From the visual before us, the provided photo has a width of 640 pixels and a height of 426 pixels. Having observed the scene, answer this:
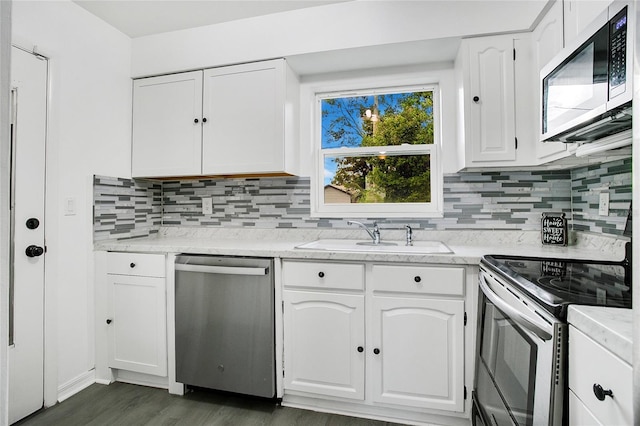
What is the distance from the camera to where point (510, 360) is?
3.84 feet

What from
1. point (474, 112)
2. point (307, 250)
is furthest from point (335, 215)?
point (474, 112)

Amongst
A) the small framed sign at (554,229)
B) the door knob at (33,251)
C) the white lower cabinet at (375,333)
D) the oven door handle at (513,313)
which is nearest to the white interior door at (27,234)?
the door knob at (33,251)

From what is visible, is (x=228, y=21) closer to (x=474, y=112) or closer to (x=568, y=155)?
(x=474, y=112)

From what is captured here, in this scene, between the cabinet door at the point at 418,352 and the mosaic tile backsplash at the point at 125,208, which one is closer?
the cabinet door at the point at 418,352

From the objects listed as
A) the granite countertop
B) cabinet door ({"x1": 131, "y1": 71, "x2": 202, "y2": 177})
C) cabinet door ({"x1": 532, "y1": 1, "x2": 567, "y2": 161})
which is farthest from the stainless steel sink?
the granite countertop

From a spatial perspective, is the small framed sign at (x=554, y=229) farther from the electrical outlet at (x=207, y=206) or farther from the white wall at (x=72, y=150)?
the white wall at (x=72, y=150)

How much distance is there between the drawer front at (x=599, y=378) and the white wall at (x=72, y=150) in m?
2.43

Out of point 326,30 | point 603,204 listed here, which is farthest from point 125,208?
point 603,204

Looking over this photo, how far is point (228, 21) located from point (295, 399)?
7.91ft

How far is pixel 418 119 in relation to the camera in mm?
2422

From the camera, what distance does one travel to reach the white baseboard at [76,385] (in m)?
1.99

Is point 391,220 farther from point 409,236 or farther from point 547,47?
point 547,47

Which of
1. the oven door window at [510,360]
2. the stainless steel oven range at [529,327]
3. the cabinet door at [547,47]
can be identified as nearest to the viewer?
the stainless steel oven range at [529,327]

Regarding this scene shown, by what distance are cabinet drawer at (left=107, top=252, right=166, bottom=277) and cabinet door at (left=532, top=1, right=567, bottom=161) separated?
2.19 meters
